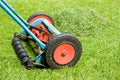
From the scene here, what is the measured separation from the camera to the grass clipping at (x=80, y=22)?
22.8 ft

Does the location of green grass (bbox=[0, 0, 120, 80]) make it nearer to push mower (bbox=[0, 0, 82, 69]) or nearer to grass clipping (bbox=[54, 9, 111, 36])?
grass clipping (bbox=[54, 9, 111, 36])

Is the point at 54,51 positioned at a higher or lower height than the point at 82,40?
higher

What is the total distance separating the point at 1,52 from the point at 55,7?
12.4ft

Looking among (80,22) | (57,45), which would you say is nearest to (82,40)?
(80,22)

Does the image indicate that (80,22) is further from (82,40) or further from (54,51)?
(54,51)

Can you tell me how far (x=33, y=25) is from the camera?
5867 millimetres

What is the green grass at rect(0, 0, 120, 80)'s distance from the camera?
16.2 feet

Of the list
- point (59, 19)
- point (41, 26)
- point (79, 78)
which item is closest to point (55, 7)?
point (59, 19)

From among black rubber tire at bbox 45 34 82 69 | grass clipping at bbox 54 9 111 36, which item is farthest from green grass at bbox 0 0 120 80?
black rubber tire at bbox 45 34 82 69

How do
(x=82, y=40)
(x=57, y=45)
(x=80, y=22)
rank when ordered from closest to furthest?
(x=57, y=45), (x=82, y=40), (x=80, y=22)

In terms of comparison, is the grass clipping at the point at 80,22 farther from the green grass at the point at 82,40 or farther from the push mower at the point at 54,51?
the push mower at the point at 54,51

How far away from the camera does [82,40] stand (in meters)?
6.49

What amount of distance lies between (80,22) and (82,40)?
2.32 ft

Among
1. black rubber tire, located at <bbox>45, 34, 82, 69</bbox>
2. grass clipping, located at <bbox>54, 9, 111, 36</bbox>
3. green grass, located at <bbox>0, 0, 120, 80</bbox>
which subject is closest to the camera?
black rubber tire, located at <bbox>45, 34, 82, 69</bbox>
